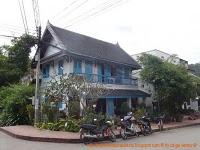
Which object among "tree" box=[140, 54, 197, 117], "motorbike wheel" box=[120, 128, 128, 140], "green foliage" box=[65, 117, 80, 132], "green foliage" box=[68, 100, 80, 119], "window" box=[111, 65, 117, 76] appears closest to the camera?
"motorbike wheel" box=[120, 128, 128, 140]

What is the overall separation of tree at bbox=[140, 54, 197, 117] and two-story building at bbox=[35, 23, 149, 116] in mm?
2581

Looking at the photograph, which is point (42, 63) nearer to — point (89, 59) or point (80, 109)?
point (89, 59)

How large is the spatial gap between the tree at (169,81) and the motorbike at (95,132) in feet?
33.6

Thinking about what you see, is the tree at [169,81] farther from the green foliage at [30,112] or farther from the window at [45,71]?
the green foliage at [30,112]

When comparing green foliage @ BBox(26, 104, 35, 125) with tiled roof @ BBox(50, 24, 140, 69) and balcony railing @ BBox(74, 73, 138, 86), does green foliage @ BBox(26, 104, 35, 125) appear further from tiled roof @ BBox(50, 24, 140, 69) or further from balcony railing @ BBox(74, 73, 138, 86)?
tiled roof @ BBox(50, 24, 140, 69)

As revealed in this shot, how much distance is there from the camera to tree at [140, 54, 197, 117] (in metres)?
22.4

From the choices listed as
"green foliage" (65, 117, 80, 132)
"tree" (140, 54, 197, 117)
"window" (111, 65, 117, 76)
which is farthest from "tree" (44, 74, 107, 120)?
"window" (111, 65, 117, 76)

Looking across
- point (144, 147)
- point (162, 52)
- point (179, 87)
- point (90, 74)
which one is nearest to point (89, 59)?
point (90, 74)

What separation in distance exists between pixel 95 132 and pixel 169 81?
11.3m

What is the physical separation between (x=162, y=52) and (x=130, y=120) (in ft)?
72.7

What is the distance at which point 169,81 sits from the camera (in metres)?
22.4

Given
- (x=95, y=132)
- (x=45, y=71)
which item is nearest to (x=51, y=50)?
(x=45, y=71)

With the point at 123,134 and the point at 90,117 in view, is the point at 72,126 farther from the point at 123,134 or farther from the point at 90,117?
the point at 123,134

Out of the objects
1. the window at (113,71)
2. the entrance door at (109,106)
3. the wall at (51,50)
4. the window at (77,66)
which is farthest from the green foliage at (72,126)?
the window at (113,71)
